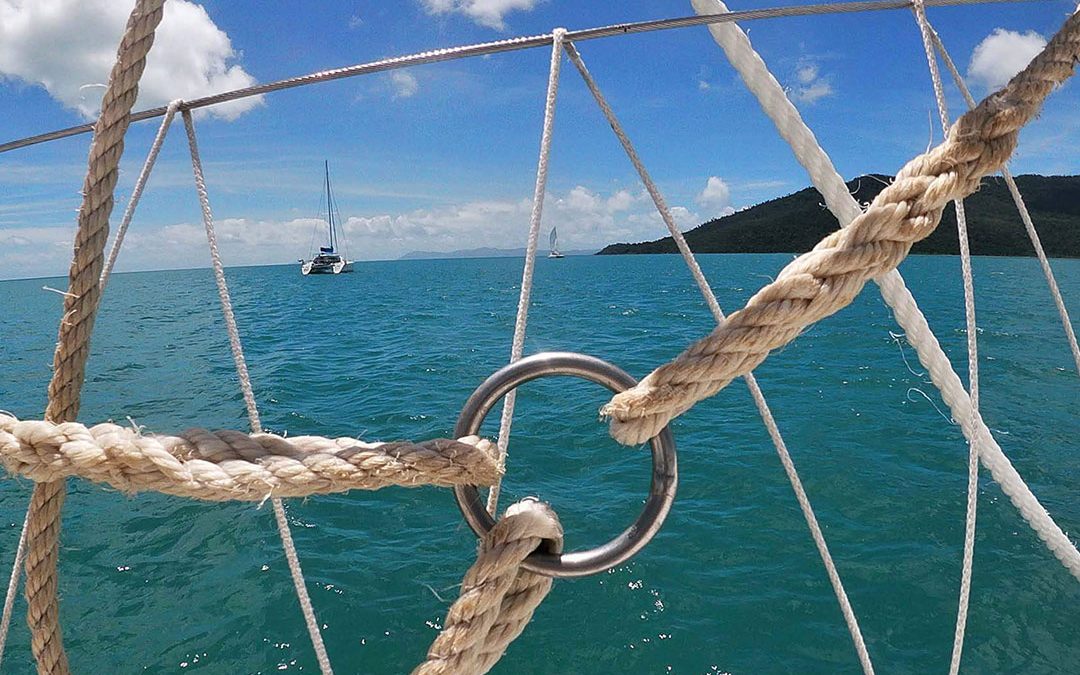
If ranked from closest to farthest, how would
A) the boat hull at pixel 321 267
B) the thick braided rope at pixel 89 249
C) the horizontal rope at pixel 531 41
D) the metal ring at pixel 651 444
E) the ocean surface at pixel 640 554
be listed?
the metal ring at pixel 651 444 < the thick braided rope at pixel 89 249 < the horizontal rope at pixel 531 41 < the ocean surface at pixel 640 554 < the boat hull at pixel 321 267

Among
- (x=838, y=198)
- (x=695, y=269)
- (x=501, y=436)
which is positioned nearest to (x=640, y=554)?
(x=695, y=269)

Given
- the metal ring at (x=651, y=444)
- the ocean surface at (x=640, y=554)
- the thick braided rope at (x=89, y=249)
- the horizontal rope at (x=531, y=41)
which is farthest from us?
the ocean surface at (x=640, y=554)

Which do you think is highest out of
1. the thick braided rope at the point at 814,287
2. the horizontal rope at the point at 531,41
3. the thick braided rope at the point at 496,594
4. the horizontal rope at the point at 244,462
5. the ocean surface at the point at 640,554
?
the horizontal rope at the point at 531,41

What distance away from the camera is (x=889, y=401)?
9281 millimetres

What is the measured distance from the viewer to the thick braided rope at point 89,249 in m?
1.20

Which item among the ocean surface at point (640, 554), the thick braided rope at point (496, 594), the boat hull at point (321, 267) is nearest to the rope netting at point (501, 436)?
the thick braided rope at point (496, 594)

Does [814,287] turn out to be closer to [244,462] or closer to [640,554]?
[244,462]

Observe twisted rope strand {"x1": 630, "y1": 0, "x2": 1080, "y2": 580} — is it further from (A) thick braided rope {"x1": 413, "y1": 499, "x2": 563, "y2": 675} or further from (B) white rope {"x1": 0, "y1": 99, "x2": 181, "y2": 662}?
(B) white rope {"x1": 0, "y1": 99, "x2": 181, "y2": 662}

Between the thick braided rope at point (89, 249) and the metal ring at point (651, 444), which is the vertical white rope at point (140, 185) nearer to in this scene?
the thick braided rope at point (89, 249)

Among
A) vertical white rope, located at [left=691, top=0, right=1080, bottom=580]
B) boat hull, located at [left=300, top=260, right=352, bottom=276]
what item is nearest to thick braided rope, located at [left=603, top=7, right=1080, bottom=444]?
vertical white rope, located at [left=691, top=0, right=1080, bottom=580]

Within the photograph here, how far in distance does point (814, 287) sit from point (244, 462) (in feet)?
2.74

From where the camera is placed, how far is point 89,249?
124 cm

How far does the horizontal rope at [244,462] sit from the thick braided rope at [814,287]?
0.78 ft

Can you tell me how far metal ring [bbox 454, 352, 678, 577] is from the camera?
2.64ft
